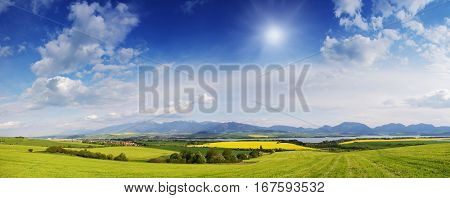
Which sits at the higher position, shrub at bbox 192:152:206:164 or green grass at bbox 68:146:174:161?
green grass at bbox 68:146:174:161

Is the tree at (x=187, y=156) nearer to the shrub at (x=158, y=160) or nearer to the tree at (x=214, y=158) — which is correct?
the tree at (x=214, y=158)

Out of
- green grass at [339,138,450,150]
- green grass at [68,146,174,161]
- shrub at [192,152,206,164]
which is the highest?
green grass at [339,138,450,150]

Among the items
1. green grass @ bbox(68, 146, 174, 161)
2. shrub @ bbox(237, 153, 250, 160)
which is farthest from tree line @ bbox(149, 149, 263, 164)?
green grass @ bbox(68, 146, 174, 161)

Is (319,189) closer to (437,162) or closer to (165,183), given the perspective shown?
(165,183)

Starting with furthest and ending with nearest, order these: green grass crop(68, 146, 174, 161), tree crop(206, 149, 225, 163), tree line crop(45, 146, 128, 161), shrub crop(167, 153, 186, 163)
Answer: green grass crop(68, 146, 174, 161) → tree crop(206, 149, 225, 163) → tree line crop(45, 146, 128, 161) → shrub crop(167, 153, 186, 163)

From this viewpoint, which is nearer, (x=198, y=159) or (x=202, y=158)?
(x=198, y=159)

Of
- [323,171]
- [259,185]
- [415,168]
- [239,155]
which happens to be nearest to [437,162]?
[415,168]

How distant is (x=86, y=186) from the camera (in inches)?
803

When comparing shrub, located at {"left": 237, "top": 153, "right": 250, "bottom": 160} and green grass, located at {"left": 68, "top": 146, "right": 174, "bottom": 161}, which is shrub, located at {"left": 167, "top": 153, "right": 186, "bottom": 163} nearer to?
green grass, located at {"left": 68, "top": 146, "right": 174, "bottom": 161}

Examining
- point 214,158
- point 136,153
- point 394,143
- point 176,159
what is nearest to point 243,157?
point 214,158

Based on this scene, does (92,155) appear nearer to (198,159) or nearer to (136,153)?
(136,153)

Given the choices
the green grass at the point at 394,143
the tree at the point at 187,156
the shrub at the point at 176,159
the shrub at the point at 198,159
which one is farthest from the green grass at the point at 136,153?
the green grass at the point at 394,143

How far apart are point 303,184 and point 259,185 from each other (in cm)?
235

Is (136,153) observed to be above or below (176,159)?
above
